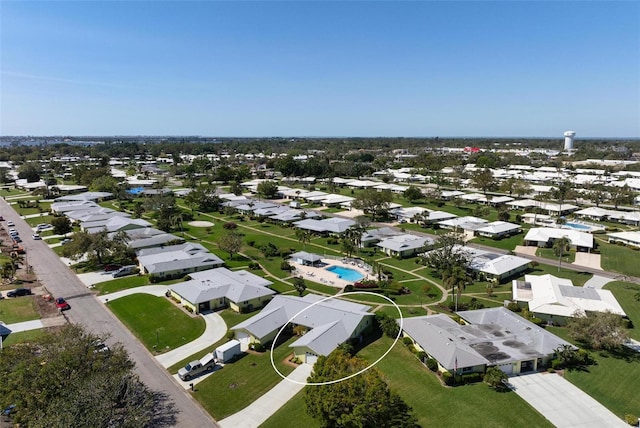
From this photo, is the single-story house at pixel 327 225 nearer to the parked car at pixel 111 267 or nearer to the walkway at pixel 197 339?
the parked car at pixel 111 267

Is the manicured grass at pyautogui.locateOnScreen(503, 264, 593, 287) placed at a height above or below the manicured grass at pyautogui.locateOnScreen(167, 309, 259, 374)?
above

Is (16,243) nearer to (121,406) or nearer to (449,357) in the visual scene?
(121,406)

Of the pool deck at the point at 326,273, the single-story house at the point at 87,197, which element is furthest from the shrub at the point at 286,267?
the single-story house at the point at 87,197

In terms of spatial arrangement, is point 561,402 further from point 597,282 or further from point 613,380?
point 597,282

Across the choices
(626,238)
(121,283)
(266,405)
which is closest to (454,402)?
(266,405)

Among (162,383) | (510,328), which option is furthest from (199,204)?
(510,328)

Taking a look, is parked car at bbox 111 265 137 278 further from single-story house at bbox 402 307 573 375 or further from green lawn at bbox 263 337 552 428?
single-story house at bbox 402 307 573 375

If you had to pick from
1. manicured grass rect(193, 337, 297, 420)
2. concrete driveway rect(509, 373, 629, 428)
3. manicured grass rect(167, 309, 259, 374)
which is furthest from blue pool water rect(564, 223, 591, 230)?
manicured grass rect(193, 337, 297, 420)
